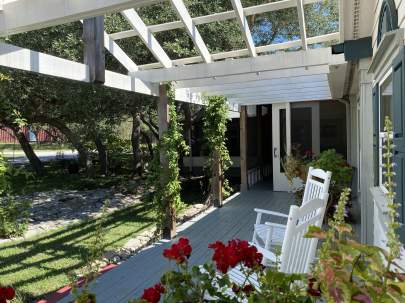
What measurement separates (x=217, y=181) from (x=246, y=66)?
364cm

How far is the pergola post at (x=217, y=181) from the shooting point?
8.05 metres

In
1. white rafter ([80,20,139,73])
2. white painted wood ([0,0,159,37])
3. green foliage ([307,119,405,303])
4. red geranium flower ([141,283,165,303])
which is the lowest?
red geranium flower ([141,283,165,303])

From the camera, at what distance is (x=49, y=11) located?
8.93ft

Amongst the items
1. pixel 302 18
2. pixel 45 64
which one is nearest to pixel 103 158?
pixel 45 64

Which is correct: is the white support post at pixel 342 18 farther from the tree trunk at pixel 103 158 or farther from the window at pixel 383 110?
the tree trunk at pixel 103 158

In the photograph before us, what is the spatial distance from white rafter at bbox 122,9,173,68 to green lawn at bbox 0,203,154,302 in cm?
233

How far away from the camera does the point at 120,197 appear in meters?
10.1

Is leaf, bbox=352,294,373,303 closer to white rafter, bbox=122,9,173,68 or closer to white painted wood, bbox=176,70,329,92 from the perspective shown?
white rafter, bbox=122,9,173,68

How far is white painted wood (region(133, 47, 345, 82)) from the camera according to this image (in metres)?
4.70

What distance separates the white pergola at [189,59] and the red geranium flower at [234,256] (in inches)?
70.4

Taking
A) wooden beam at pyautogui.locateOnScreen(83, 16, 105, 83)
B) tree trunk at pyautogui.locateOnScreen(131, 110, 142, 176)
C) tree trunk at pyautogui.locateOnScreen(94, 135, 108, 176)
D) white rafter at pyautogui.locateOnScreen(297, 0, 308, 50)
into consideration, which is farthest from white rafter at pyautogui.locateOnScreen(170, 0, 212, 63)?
tree trunk at pyautogui.locateOnScreen(94, 135, 108, 176)

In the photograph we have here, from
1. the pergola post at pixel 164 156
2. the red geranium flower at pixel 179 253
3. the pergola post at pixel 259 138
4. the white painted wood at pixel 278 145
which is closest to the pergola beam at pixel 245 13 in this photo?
the pergola post at pixel 164 156

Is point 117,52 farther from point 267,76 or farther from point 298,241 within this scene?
point 298,241

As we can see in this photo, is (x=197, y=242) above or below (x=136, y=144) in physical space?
below
